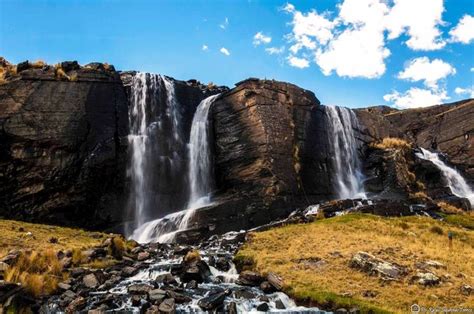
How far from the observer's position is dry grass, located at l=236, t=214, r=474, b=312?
1870 centimetres

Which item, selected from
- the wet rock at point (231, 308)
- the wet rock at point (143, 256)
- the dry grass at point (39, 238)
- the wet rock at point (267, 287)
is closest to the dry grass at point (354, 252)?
the wet rock at point (267, 287)

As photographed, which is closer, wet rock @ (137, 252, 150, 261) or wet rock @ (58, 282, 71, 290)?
wet rock @ (58, 282, 71, 290)

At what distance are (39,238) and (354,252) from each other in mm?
20520

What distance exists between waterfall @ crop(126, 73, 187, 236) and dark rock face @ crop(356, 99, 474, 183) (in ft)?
91.6

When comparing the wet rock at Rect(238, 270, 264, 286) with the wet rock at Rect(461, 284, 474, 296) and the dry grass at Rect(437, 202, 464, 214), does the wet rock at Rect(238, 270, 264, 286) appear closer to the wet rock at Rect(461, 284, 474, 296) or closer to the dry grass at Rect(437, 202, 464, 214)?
the wet rock at Rect(461, 284, 474, 296)

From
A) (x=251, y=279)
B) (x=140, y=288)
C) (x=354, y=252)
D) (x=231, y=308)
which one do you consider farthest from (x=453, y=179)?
(x=140, y=288)

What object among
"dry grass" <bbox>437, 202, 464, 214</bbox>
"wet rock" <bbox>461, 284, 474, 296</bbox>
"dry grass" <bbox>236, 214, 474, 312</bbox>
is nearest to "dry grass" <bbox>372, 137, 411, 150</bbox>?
"dry grass" <bbox>437, 202, 464, 214</bbox>

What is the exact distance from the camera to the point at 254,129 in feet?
147

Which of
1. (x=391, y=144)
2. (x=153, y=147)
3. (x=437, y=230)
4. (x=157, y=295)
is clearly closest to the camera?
(x=157, y=295)

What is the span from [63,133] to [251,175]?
1839 centimetres

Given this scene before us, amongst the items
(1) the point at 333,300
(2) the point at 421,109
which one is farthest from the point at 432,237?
(2) the point at 421,109

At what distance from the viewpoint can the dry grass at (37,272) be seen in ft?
59.9

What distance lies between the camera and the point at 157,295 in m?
18.4

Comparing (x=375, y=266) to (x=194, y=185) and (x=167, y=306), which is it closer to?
(x=167, y=306)
